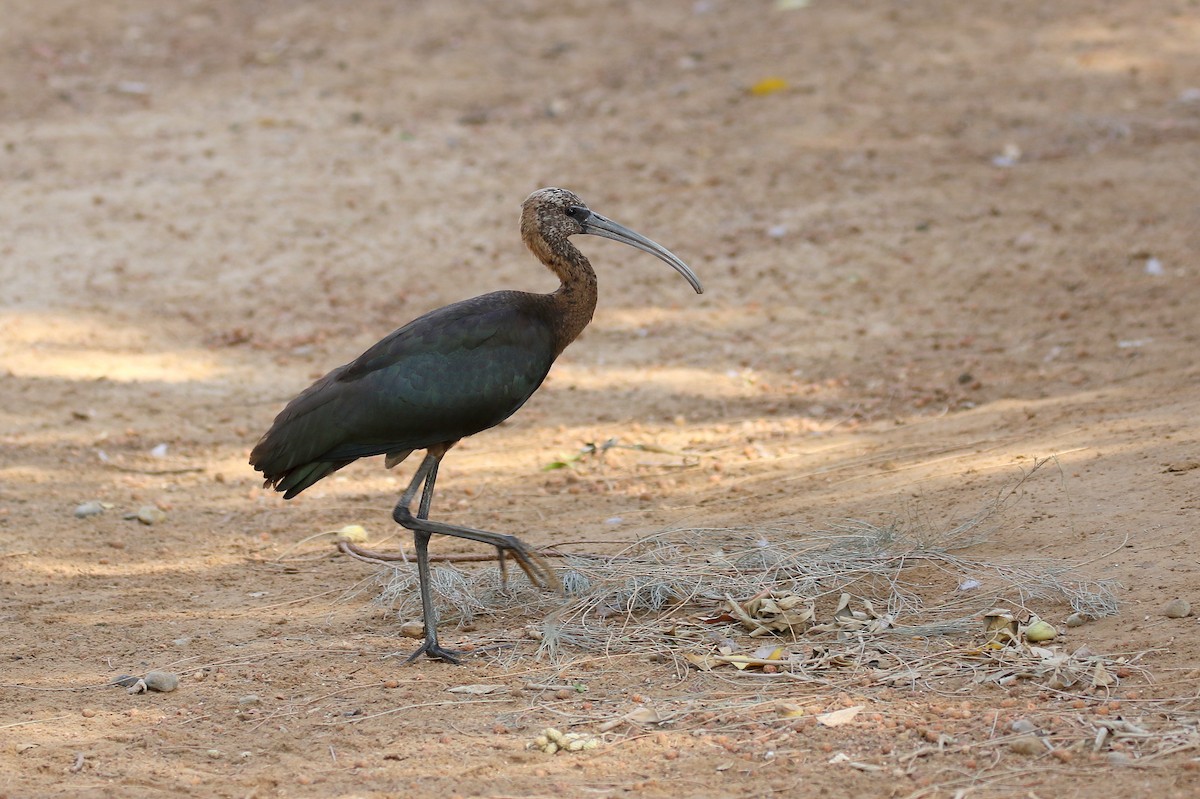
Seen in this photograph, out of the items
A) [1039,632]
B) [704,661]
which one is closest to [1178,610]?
[1039,632]

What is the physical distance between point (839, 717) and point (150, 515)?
4.09 meters

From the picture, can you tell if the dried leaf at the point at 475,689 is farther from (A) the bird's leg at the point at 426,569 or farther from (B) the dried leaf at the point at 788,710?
(B) the dried leaf at the point at 788,710

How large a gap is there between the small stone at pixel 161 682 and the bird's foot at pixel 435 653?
2.81 ft

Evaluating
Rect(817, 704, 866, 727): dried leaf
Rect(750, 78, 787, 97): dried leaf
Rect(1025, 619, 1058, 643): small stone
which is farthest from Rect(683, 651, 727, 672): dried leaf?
Rect(750, 78, 787, 97): dried leaf

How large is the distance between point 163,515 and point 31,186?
5876 millimetres

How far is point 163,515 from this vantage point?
704cm

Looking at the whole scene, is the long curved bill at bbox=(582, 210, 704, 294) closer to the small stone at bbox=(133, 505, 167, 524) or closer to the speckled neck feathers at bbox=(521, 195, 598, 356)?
the speckled neck feathers at bbox=(521, 195, 598, 356)

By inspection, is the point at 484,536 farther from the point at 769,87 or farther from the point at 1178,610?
Result: the point at 769,87

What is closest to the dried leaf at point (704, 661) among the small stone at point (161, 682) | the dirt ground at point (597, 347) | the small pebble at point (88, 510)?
the dirt ground at point (597, 347)

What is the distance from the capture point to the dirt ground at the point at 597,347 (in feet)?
14.3

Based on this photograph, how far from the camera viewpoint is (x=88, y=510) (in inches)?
274

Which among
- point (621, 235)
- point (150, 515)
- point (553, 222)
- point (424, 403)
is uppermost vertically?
point (553, 222)

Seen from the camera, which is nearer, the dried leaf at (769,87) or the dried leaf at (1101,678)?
the dried leaf at (1101,678)

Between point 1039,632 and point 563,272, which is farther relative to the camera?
point 563,272
